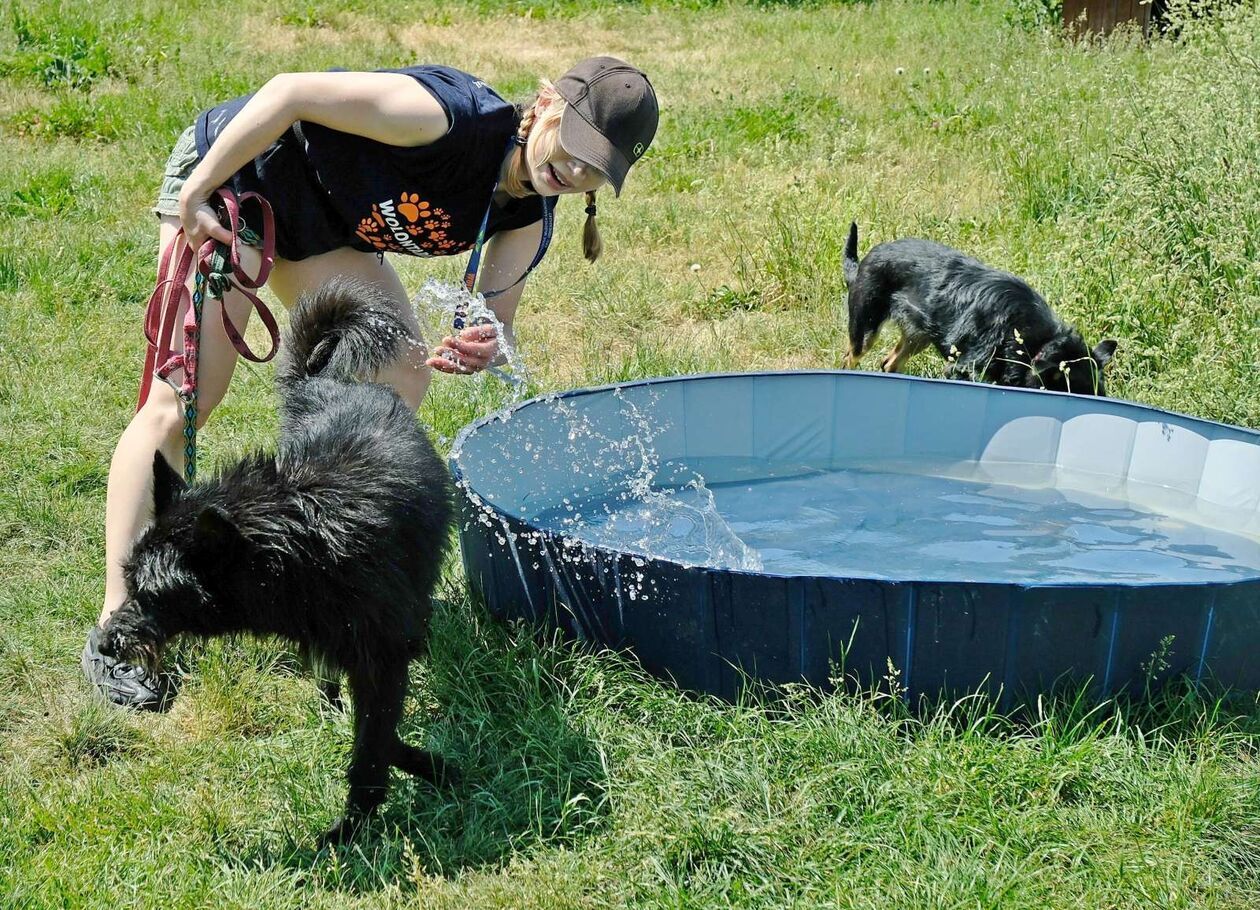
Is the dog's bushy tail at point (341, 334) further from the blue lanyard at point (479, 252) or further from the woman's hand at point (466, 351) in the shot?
the blue lanyard at point (479, 252)

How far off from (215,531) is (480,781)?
3.44 ft

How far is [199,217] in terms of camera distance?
11.1 ft

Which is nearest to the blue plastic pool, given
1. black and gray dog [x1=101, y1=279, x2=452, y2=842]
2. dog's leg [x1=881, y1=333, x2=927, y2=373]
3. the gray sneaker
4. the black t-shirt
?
black and gray dog [x1=101, y1=279, x2=452, y2=842]

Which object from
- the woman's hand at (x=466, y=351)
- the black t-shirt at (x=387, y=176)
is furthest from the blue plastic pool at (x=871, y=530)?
the black t-shirt at (x=387, y=176)

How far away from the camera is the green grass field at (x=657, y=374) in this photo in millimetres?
2855

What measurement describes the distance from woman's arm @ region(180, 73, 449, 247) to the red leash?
8 centimetres

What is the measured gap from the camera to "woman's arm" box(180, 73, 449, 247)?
10.7 feet

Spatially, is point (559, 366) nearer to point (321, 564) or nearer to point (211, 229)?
point (211, 229)

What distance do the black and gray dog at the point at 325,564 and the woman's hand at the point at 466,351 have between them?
378 millimetres

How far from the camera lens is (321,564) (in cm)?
283

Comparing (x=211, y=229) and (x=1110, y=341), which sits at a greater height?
(x=211, y=229)

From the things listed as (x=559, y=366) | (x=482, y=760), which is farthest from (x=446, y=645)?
(x=559, y=366)

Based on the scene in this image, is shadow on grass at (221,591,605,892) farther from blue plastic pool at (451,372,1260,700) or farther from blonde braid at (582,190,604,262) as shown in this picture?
blonde braid at (582,190,604,262)

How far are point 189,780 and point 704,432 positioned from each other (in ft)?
8.50
